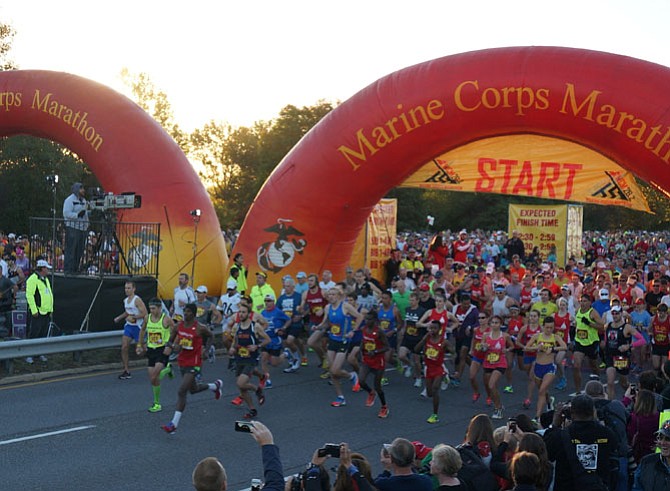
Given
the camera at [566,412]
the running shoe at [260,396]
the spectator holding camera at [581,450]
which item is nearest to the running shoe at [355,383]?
the running shoe at [260,396]

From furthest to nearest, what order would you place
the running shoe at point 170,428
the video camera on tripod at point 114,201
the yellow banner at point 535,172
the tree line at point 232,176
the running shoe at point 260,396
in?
the tree line at point 232,176 < the yellow banner at point 535,172 < the video camera on tripod at point 114,201 < the running shoe at point 260,396 < the running shoe at point 170,428

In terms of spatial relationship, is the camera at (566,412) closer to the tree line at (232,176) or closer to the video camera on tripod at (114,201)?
the video camera on tripod at (114,201)

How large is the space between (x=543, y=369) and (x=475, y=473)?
7.24 m

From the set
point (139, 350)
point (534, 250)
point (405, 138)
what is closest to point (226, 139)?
point (534, 250)

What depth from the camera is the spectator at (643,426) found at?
25.6 ft

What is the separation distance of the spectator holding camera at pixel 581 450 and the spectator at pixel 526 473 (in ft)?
2.83

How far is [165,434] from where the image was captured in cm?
1105

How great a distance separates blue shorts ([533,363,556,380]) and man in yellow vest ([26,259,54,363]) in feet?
28.2

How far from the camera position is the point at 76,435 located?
35.4ft

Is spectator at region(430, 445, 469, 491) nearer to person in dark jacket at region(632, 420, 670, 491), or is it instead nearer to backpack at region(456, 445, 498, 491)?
backpack at region(456, 445, 498, 491)

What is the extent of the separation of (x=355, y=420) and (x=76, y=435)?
3.83 meters

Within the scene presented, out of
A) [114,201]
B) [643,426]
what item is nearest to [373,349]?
[643,426]

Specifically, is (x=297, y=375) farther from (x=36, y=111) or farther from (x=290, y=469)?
(x=36, y=111)

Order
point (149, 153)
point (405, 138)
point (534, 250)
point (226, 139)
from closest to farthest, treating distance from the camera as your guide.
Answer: point (405, 138)
point (149, 153)
point (534, 250)
point (226, 139)
